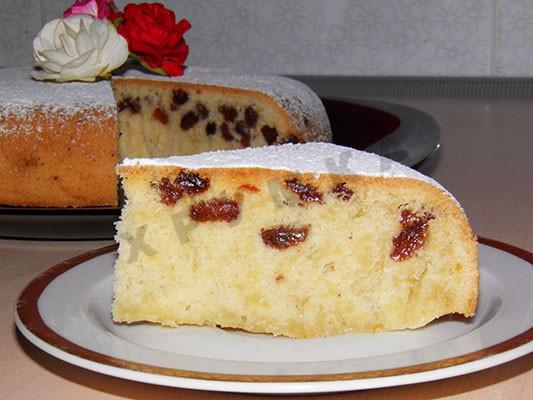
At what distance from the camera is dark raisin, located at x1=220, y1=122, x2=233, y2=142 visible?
7.28ft

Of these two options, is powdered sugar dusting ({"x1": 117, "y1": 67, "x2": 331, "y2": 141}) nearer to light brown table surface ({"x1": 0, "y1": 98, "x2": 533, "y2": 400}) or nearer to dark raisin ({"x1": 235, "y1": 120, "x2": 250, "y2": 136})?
dark raisin ({"x1": 235, "y1": 120, "x2": 250, "y2": 136})

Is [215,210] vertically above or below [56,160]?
above

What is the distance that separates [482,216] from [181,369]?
0.83m

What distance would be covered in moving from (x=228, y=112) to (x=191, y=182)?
3.70ft

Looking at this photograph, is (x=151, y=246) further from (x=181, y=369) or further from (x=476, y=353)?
(x=476, y=353)

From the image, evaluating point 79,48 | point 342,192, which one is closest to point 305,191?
→ point 342,192

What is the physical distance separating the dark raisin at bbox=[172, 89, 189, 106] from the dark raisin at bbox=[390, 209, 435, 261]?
122 centimetres

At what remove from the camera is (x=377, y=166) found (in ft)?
3.64

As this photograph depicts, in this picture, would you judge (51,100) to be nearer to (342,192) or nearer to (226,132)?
(226,132)

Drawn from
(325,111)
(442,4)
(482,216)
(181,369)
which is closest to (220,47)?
(442,4)

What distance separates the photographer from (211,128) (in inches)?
88.2

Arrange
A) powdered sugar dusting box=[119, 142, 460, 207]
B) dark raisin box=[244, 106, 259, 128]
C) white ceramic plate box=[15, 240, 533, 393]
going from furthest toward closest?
dark raisin box=[244, 106, 259, 128] → powdered sugar dusting box=[119, 142, 460, 207] → white ceramic plate box=[15, 240, 533, 393]

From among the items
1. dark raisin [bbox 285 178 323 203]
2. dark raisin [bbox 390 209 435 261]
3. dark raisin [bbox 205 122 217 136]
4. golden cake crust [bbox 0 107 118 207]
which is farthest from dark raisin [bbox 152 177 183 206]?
dark raisin [bbox 205 122 217 136]

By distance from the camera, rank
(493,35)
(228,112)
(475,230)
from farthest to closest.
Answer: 1. (493,35)
2. (228,112)
3. (475,230)
